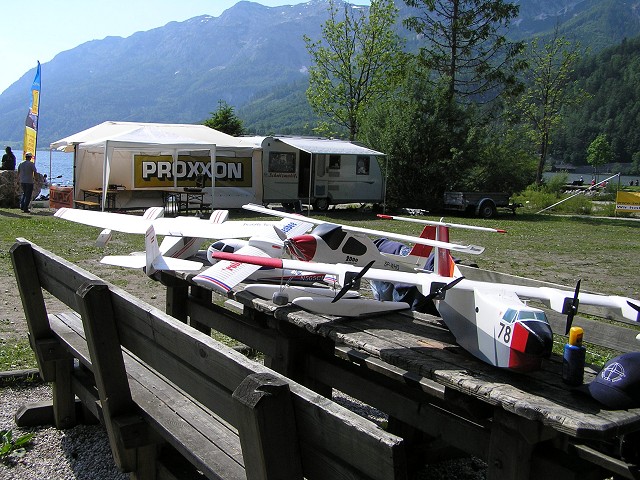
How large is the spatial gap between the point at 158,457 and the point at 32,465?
4.17 ft

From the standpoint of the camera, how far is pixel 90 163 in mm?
24562

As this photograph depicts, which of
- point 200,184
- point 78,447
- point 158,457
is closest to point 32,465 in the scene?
point 78,447

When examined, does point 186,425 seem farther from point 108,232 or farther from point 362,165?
point 362,165

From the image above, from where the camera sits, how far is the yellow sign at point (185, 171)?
957 inches

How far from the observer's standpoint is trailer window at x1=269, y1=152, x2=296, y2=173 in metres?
25.8

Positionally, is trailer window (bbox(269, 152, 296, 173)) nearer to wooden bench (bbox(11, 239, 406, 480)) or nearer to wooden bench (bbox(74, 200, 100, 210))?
wooden bench (bbox(74, 200, 100, 210))

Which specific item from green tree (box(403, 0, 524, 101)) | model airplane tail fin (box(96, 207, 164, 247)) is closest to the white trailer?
green tree (box(403, 0, 524, 101))

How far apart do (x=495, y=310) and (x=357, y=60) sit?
133 feet

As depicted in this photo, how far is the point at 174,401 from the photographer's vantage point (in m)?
3.43

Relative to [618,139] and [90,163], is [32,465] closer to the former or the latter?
[90,163]

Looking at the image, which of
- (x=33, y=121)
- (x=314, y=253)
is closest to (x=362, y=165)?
(x=33, y=121)

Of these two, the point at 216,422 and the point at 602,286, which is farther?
the point at 602,286

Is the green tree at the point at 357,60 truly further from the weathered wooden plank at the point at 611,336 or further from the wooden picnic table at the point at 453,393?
the weathered wooden plank at the point at 611,336

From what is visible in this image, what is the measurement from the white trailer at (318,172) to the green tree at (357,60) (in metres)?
12.7
